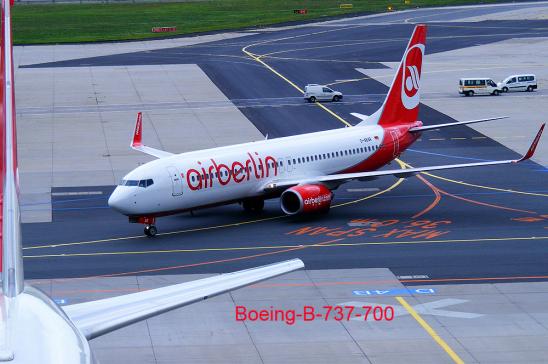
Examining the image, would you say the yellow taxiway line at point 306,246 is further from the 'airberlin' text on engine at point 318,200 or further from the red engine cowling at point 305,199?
the 'airberlin' text on engine at point 318,200

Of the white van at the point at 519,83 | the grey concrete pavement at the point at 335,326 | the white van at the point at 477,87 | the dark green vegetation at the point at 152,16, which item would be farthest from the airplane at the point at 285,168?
the dark green vegetation at the point at 152,16

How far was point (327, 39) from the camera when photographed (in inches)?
4830

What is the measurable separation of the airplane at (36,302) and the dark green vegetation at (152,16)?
106369mm

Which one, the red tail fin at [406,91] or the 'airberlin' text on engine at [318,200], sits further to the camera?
the red tail fin at [406,91]

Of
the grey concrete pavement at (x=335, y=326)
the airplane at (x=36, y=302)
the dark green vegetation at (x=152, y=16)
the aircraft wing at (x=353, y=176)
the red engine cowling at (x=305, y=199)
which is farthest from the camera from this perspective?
the dark green vegetation at (x=152, y=16)

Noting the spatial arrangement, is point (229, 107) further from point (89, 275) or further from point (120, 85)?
point (89, 275)

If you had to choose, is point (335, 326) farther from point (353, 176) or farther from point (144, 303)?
point (353, 176)

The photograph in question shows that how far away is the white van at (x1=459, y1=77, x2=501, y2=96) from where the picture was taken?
83000 millimetres

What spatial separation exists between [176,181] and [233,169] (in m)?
3.21

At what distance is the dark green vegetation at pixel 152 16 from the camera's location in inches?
5118

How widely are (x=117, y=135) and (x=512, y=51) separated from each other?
56.7 meters

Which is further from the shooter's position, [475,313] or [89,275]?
[89,275]

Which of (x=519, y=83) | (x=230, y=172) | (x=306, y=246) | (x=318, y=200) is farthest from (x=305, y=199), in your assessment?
(x=519, y=83)

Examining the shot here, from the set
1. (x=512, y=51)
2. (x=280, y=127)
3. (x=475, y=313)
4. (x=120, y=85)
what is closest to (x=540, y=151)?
(x=280, y=127)
